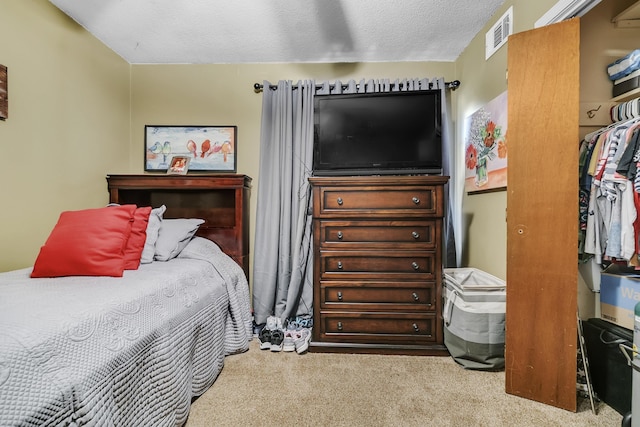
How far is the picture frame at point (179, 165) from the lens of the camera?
9.09ft

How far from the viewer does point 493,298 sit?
1.86 metres

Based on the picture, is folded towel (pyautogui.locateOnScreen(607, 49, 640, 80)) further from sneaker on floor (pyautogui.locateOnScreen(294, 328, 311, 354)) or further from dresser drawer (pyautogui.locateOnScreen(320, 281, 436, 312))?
sneaker on floor (pyautogui.locateOnScreen(294, 328, 311, 354))

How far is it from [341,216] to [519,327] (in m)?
1.19

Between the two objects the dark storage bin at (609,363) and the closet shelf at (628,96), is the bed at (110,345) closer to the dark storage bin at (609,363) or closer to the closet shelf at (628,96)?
the dark storage bin at (609,363)

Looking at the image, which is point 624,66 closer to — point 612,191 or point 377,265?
point 612,191

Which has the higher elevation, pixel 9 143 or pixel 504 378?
pixel 9 143

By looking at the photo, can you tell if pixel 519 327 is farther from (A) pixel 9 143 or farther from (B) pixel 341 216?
Result: (A) pixel 9 143

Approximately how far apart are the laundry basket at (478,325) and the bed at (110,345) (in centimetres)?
147

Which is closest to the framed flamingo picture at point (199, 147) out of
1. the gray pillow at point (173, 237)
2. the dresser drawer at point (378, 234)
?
the gray pillow at point (173, 237)

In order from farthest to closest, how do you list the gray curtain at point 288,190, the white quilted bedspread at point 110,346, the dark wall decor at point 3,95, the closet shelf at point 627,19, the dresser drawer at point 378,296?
the gray curtain at point 288,190, the dresser drawer at point 378,296, the dark wall decor at point 3,95, the closet shelf at point 627,19, the white quilted bedspread at point 110,346

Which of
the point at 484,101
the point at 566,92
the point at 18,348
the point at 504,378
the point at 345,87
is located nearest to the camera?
the point at 18,348

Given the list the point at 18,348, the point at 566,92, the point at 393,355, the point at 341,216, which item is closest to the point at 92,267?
the point at 18,348

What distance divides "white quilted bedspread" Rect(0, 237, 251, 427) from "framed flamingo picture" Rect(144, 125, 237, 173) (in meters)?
1.24

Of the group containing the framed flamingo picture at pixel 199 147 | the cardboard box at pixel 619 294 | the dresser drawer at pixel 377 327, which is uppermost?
the framed flamingo picture at pixel 199 147
